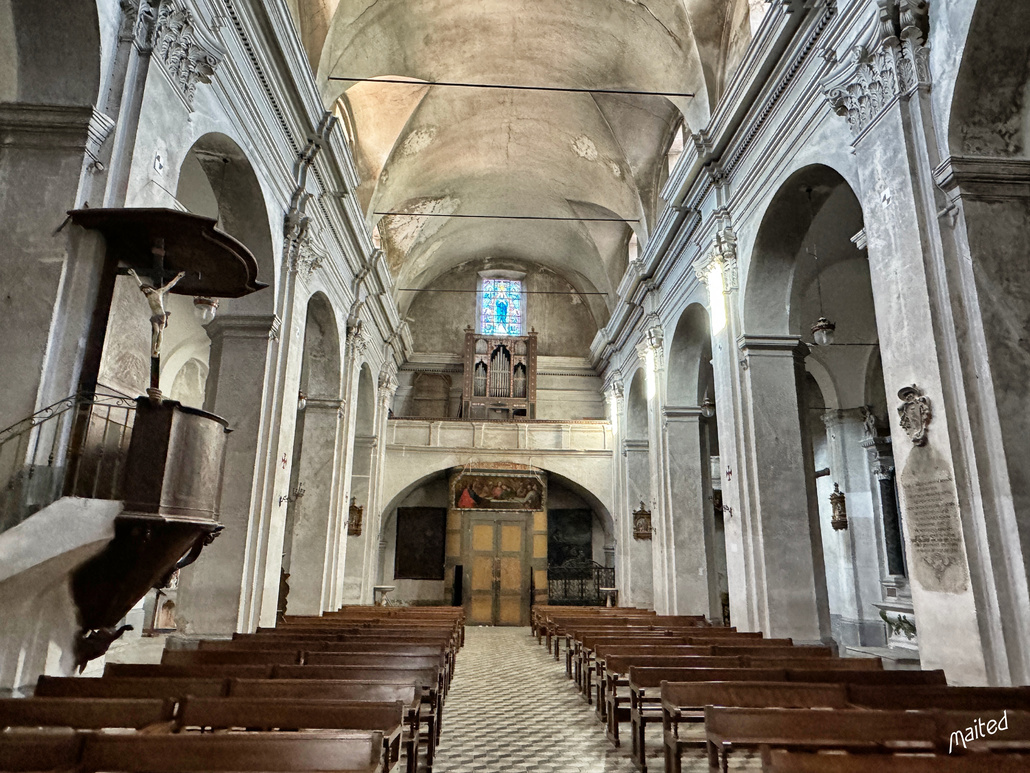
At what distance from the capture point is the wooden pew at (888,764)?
104 inches

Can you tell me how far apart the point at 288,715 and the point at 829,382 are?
13.6 metres

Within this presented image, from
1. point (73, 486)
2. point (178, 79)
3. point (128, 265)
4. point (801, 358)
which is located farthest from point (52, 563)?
point (801, 358)

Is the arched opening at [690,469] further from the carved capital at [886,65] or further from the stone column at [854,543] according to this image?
→ the carved capital at [886,65]

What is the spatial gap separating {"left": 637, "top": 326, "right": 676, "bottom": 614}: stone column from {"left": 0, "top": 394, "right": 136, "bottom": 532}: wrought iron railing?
10.3 m

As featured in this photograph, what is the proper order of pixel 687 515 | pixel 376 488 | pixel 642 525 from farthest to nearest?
pixel 376 488 < pixel 642 525 < pixel 687 515

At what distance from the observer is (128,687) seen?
4.28m

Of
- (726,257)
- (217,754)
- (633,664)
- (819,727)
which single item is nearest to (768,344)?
(726,257)

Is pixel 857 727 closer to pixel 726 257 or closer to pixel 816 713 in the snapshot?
pixel 816 713

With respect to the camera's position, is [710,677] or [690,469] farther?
[690,469]

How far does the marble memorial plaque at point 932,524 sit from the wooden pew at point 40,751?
5.42 m

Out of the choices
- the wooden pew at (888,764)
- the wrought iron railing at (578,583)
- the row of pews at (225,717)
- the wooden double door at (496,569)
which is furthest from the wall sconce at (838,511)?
the wooden pew at (888,764)

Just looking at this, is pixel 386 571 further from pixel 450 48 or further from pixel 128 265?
pixel 128 265

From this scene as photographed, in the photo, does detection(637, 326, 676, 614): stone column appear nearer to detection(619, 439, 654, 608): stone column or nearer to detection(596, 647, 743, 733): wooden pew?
detection(619, 439, 654, 608): stone column

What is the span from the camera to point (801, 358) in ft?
31.0
